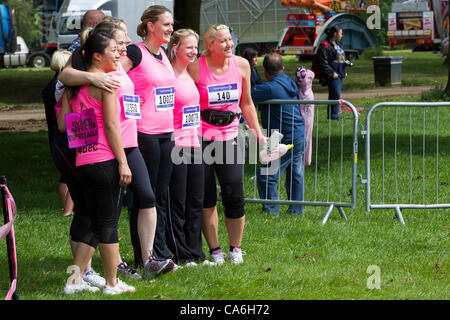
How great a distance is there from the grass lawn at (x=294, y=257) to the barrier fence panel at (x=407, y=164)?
13 cm

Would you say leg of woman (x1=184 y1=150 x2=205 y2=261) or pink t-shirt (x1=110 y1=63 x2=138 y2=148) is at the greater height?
pink t-shirt (x1=110 y1=63 x2=138 y2=148)

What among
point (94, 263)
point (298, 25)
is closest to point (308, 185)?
point (94, 263)

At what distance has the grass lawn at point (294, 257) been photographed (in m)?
5.64

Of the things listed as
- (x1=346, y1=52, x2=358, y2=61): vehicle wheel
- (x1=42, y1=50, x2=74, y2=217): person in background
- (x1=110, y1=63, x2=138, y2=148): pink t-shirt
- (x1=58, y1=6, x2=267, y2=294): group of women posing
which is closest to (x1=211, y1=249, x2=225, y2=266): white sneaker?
(x1=58, y1=6, x2=267, y2=294): group of women posing

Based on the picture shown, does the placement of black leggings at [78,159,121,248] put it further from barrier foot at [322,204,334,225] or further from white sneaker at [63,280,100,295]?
barrier foot at [322,204,334,225]

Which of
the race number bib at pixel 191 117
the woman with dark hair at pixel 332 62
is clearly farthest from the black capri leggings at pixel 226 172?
the woman with dark hair at pixel 332 62

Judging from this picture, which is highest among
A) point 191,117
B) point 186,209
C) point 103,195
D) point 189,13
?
point 189,13

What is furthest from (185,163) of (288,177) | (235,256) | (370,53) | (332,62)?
(370,53)

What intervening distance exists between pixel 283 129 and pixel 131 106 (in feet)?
11.5

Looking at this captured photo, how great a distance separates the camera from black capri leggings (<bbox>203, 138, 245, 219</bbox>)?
6312 mm

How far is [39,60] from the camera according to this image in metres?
49.0

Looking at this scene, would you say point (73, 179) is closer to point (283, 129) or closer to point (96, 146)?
point (96, 146)

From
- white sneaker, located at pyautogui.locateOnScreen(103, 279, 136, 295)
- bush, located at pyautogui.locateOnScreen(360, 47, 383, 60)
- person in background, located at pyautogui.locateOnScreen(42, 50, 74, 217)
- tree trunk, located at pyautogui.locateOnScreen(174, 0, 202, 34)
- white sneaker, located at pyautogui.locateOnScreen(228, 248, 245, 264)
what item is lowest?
white sneaker, located at pyautogui.locateOnScreen(228, 248, 245, 264)
